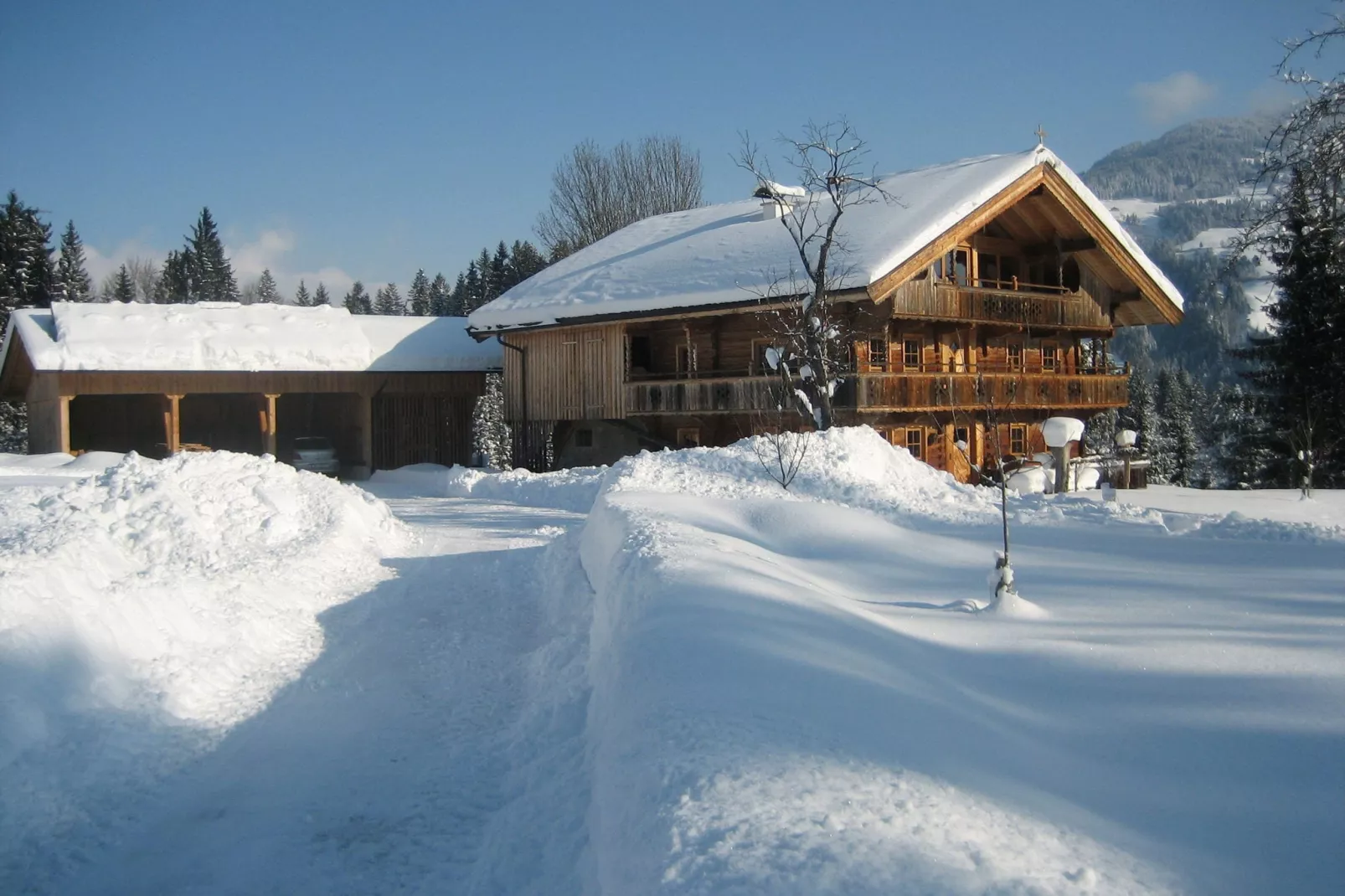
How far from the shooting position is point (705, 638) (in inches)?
260

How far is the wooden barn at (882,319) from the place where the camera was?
2419 centimetres

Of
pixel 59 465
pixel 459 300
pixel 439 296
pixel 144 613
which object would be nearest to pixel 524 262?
pixel 459 300

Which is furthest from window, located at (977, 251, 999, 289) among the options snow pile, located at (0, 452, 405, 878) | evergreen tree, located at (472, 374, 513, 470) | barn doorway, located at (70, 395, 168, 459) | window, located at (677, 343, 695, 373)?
barn doorway, located at (70, 395, 168, 459)

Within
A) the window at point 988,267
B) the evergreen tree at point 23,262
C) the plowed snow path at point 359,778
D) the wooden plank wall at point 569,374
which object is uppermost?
the evergreen tree at point 23,262

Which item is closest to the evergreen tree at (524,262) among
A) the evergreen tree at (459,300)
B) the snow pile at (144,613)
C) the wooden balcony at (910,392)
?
the evergreen tree at (459,300)

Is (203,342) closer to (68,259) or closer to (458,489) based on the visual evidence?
(458,489)

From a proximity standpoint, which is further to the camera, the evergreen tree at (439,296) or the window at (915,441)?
the evergreen tree at (439,296)

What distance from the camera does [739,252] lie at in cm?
2728

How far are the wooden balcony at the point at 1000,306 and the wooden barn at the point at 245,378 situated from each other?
47.1ft

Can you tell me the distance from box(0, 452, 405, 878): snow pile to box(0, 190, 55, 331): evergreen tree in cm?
3899

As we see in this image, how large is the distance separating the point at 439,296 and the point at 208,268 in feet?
53.6

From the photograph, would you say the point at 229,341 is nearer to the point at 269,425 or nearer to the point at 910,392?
the point at 269,425

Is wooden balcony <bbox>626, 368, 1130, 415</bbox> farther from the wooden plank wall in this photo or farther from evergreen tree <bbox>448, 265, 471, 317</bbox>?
evergreen tree <bbox>448, 265, 471, 317</bbox>

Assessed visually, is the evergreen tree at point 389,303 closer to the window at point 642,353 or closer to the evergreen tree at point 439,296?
the evergreen tree at point 439,296
